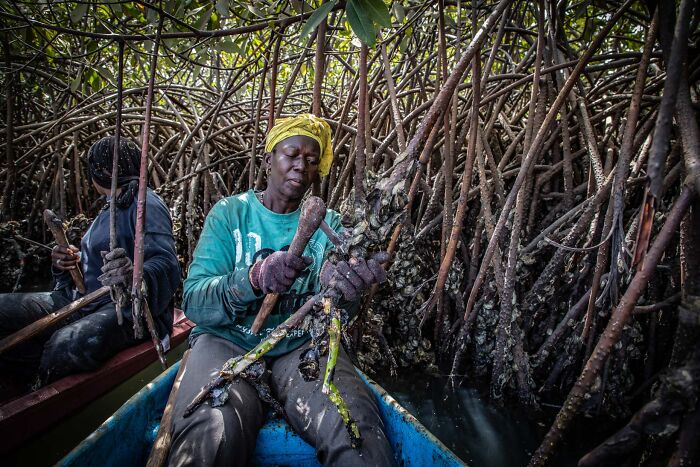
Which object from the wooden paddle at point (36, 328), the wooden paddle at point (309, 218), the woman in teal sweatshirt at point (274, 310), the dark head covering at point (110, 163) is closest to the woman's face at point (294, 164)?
the woman in teal sweatshirt at point (274, 310)

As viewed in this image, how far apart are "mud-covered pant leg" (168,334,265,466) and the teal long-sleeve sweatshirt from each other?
0.11 meters

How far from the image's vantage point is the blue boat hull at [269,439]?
3.84ft

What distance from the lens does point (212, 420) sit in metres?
1.06

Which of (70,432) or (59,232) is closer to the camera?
(59,232)

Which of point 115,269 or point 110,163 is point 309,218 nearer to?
point 115,269

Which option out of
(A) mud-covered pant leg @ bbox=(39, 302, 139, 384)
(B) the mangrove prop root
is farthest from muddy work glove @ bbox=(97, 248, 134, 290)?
(B) the mangrove prop root

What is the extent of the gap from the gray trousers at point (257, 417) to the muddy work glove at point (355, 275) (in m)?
Result: 0.56

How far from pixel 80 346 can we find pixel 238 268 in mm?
1178

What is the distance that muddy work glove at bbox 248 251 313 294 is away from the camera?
1.01 meters

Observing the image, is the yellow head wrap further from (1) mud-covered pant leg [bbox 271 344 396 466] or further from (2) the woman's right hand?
(2) the woman's right hand

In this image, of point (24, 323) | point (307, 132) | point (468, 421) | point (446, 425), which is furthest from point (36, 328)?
point (468, 421)

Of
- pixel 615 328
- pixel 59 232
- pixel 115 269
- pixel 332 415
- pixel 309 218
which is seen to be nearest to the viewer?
pixel 615 328

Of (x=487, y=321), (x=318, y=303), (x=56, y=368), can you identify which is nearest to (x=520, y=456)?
(x=487, y=321)

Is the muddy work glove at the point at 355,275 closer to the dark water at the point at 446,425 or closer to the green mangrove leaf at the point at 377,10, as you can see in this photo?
the green mangrove leaf at the point at 377,10
